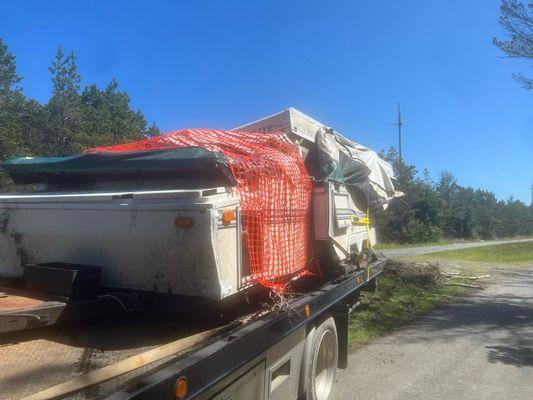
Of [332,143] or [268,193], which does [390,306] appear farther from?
[268,193]

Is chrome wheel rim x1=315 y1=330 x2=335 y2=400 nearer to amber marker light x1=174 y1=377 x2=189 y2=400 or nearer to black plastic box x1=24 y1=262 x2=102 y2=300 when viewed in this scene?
black plastic box x1=24 y1=262 x2=102 y2=300

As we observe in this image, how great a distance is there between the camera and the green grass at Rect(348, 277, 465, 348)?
7824 millimetres

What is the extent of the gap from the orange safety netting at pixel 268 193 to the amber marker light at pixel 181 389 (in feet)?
4.54

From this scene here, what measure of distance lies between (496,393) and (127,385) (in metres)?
4.59

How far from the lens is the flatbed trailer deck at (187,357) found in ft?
7.31

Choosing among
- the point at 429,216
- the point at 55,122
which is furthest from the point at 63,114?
the point at 429,216

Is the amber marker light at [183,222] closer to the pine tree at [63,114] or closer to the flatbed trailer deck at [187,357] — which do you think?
the flatbed trailer deck at [187,357]

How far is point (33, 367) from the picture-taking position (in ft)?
7.98

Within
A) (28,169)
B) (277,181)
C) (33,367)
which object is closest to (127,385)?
(33,367)

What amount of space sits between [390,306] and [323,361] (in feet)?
17.4

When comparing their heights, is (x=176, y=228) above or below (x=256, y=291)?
above

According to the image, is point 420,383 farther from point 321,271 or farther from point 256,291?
point 256,291

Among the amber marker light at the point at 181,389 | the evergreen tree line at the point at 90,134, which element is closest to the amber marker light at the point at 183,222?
the amber marker light at the point at 181,389

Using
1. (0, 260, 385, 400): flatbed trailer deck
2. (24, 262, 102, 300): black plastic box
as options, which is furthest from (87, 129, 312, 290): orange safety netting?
(24, 262, 102, 300): black plastic box
